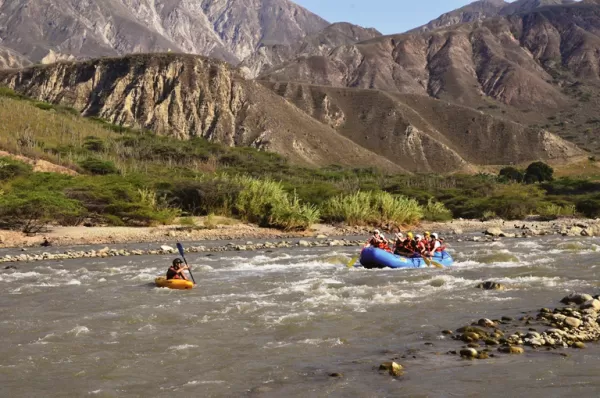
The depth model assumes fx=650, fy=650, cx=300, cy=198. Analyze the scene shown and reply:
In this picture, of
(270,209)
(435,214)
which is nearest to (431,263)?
(270,209)

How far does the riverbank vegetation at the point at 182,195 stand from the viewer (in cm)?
3431

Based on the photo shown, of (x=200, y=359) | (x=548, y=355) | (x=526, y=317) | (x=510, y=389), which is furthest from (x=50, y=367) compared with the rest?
A: (x=526, y=317)

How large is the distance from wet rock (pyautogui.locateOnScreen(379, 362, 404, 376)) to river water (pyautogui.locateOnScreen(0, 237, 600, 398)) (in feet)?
0.44

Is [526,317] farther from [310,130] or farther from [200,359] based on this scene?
[310,130]

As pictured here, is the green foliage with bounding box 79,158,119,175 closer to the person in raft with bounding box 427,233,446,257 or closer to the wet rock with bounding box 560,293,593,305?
the person in raft with bounding box 427,233,446,257

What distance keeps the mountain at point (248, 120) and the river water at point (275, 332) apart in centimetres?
8061

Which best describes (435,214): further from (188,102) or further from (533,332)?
(188,102)

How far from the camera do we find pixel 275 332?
1132 centimetres

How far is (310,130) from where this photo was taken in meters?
109

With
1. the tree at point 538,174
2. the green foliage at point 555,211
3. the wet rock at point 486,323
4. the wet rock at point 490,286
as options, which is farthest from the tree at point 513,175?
the wet rock at point 486,323

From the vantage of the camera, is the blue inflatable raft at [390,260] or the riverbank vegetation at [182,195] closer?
the blue inflatable raft at [390,260]

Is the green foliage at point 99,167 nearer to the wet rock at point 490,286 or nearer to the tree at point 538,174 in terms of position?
the wet rock at point 490,286

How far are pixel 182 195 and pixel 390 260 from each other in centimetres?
2112

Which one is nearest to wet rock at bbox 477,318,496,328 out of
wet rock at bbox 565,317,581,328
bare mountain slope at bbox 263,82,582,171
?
wet rock at bbox 565,317,581,328
